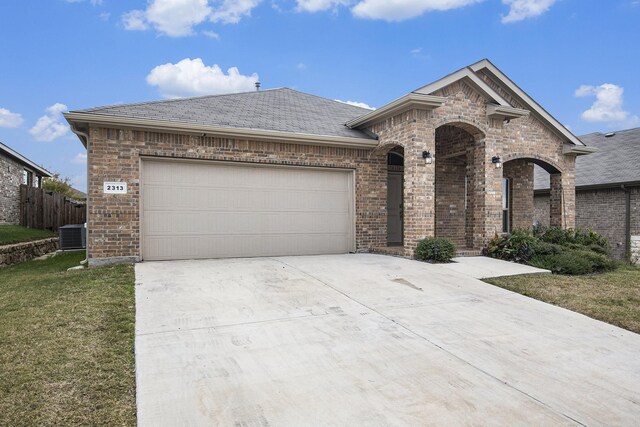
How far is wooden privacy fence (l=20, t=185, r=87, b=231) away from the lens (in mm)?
17942

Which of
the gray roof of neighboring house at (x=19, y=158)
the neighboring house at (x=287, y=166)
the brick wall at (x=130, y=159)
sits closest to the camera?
the brick wall at (x=130, y=159)

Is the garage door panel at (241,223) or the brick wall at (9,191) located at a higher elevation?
the brick wall at (9,191)

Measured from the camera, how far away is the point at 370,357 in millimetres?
3848

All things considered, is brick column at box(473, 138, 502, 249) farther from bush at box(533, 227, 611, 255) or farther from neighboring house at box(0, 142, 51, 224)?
neighboring house at box(0, 142, 51, 224)

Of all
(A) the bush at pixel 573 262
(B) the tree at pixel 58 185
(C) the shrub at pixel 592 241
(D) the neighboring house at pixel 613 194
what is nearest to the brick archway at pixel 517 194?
(C) the shrub at pixel 592 241

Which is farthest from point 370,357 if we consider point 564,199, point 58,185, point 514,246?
point 58,185

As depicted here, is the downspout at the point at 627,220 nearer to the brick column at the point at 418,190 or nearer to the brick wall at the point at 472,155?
the brick wall at the point at 472,155

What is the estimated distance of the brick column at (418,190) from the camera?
888 centimetres

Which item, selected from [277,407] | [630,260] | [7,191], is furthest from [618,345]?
[7,191]

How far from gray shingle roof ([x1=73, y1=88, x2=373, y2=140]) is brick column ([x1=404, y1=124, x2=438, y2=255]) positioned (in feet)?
5.29

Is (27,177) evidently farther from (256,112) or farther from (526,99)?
(526,99)

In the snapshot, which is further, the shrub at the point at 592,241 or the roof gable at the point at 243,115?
the shrub at the point at 592,241

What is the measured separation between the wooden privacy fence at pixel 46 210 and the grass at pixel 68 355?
1370 centimetres

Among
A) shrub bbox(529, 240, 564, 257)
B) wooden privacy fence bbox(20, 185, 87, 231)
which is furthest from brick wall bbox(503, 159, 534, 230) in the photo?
wooden privacy fence bbox(20, 185, 87, 231)
